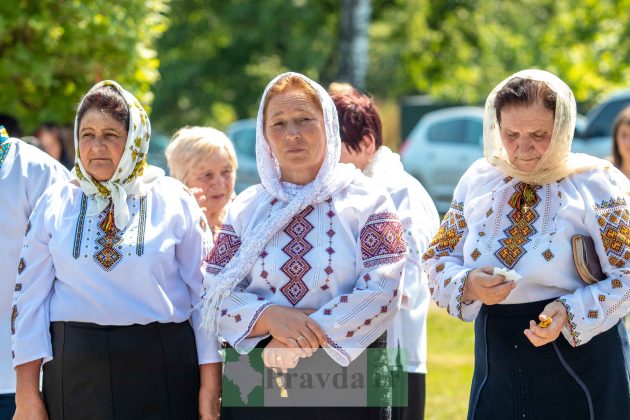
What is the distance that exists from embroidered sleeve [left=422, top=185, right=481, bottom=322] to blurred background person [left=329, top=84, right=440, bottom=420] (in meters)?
0.49

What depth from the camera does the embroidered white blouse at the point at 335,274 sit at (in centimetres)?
345

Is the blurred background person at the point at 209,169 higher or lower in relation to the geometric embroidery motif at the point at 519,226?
higher

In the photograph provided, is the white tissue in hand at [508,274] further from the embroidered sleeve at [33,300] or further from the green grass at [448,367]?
the green grass at [448,367]

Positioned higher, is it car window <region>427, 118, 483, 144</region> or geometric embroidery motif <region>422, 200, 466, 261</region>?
car window <region>427, 118, 483, 144</region>

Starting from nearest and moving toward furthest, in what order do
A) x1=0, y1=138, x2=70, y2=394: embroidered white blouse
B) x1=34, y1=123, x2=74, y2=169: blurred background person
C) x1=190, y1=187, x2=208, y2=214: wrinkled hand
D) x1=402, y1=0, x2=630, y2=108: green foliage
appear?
x1=0, y1=138, x2=70, y2=394: embroidered white blouse
x1=190, y1=187, x2=208, y2=214: wrinkled hand
x1=34, y1=123, x2=74, y2=169: blurred background person
x1=402, y1=0, x2=630, y2=108: green foliage

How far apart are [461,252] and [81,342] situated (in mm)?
1384

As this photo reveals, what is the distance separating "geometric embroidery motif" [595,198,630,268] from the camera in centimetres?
338

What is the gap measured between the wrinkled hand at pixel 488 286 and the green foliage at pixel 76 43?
13.4 ft

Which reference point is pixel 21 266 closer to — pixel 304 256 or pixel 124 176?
pixel 124 176

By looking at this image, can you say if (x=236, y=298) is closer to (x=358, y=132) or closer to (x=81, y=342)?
(x=81, y=342)

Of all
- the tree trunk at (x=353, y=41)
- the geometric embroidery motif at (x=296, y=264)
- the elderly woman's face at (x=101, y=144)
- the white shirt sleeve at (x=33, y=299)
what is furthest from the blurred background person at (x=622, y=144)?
the tree trunk at (x=353, y=41)

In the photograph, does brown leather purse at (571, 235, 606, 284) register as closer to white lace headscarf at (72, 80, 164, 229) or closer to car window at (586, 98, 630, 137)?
white lace headscarf at (72, 80, 164, 229)

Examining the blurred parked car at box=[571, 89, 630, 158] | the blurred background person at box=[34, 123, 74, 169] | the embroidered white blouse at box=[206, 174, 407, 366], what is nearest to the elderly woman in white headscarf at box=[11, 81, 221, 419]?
the embroidered white blouse at box=[206, 174, 407, 366]

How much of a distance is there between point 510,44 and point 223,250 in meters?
19.0
